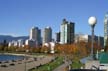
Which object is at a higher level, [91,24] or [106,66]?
[91,24]

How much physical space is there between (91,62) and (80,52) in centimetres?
7727

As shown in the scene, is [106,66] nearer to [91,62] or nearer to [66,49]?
[91,62]

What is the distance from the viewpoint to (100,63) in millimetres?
19609

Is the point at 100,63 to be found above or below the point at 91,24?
below

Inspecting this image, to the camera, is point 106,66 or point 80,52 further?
point 80,52

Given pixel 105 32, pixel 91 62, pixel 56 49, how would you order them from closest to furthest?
1. pixel 91 62
2. pixel 105 32
3. pixel 56 49

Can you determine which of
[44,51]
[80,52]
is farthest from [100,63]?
[44,51]

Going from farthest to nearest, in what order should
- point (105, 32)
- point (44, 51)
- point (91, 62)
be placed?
point (44, 51) < point (105, 32) < point (91, 62)

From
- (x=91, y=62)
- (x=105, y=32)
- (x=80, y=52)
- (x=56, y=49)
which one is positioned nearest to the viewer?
(x=91, y=62)

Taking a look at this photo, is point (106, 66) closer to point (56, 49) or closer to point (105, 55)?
point (105, 55)

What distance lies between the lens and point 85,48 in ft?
321

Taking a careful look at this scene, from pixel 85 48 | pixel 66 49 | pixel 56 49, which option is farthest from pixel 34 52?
pixel 85 48

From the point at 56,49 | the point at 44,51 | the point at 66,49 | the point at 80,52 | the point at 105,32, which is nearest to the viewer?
the point at 80,52

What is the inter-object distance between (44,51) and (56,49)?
20.5 meters
